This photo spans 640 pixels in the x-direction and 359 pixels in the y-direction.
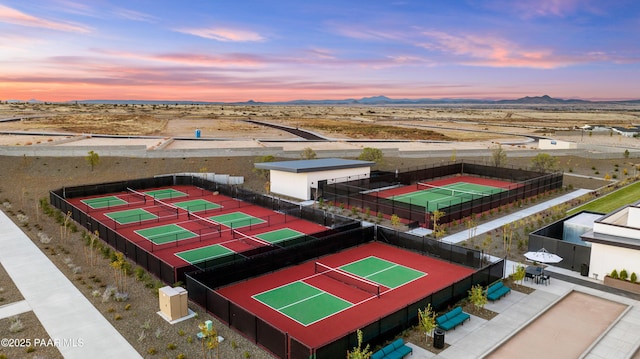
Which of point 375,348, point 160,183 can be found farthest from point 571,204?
point 160,183

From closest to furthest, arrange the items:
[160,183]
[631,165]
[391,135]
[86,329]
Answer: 1. [86,329]
2. [160,183]
3. [631,165]
4. [391,135]

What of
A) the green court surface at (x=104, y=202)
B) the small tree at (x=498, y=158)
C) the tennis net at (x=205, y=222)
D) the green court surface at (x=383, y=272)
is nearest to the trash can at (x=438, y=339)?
the green court surface at (x=383, y=272)

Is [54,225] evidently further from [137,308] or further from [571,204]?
[571,204]

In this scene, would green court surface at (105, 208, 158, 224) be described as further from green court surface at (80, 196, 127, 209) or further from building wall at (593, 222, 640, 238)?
building wall at (593, 222, 640, 238)

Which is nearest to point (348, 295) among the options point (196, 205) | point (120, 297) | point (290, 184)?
point (120, 297)

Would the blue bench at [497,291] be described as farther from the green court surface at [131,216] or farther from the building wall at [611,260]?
the green court surface at [131,216]

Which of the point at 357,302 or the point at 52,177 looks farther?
the point at 52,177
